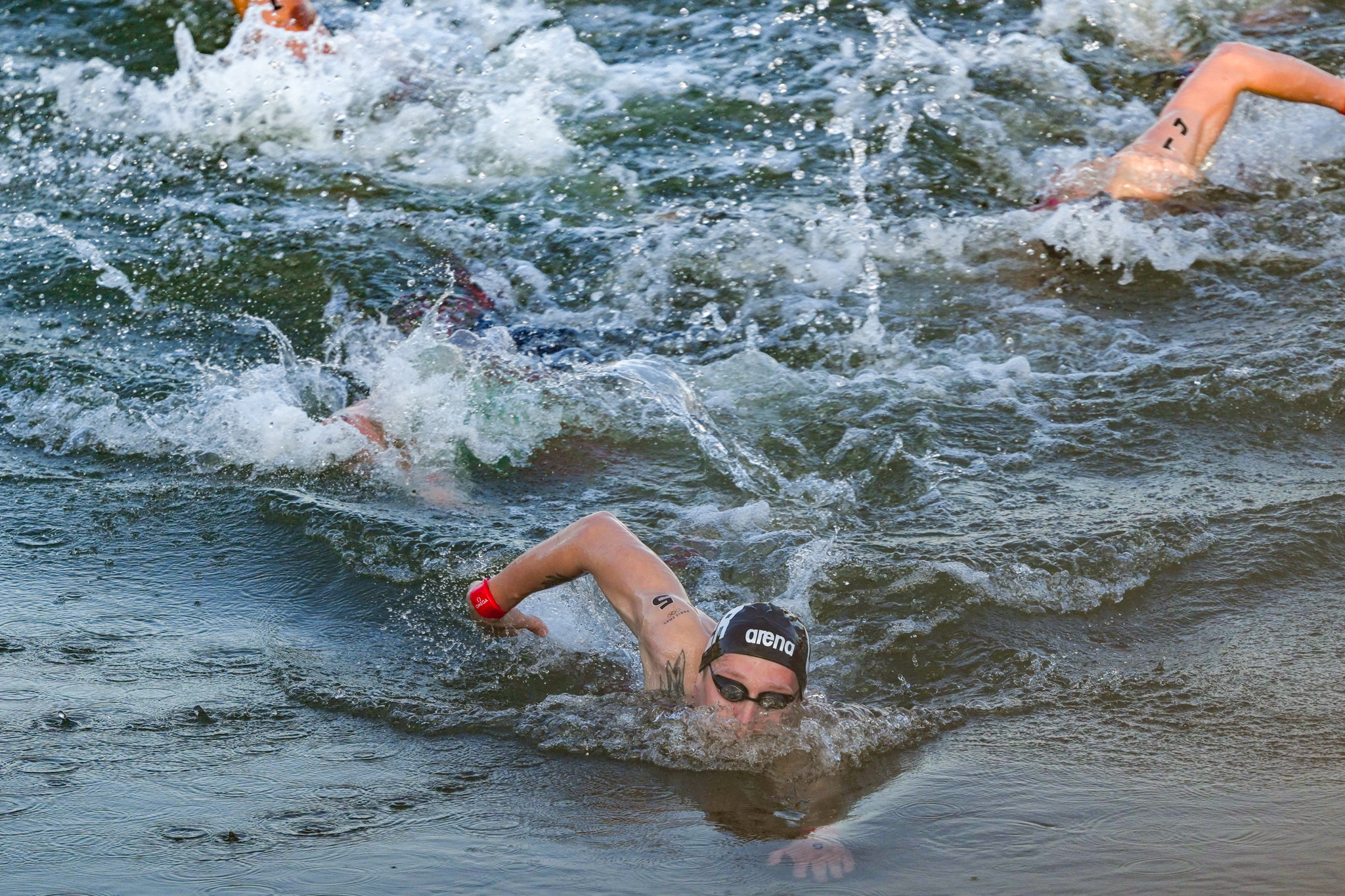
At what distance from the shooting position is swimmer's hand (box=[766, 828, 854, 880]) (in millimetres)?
3141

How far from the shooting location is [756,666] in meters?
3.90

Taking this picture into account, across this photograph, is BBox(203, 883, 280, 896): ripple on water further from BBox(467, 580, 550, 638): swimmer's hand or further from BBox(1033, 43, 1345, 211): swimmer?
BBox(1033, 43, 1345, 211): swimmer

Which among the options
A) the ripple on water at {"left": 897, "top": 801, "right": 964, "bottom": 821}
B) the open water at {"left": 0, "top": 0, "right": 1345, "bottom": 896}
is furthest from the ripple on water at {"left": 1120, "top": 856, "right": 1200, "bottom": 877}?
the ripple on water at {"left": 897, "top": 801, "right": 964, "bottom": 821}

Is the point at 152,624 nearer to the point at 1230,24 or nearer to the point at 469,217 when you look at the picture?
the point at 469,217

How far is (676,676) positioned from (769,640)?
0.37m

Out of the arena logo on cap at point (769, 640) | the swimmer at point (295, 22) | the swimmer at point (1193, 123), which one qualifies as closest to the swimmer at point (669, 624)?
the arena logo on cap at point (769, 640)

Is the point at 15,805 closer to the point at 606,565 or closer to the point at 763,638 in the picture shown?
the point at 606,565

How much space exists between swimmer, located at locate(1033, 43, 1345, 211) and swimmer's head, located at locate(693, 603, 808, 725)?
441 centimetres

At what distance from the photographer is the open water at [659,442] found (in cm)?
338

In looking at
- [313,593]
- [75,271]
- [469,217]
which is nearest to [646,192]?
[469,217]

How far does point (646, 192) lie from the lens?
27.3 feet

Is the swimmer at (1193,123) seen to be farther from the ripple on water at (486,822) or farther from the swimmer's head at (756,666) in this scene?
the ripple on water at (486,822)

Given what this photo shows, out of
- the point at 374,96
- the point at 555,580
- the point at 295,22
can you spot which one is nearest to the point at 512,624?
the point at 555,580

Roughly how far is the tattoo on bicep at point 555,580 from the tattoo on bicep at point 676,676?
0.45 m
